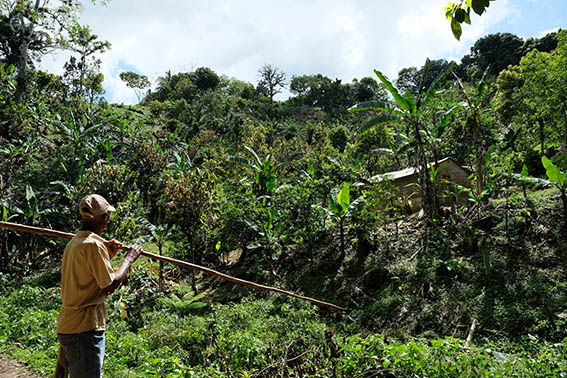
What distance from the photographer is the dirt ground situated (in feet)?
13.0

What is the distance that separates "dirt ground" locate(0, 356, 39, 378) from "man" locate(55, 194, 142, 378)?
2346mm

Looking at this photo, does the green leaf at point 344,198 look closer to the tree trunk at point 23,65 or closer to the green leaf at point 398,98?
the green leaf at point 398,98

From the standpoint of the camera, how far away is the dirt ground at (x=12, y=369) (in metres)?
3.96

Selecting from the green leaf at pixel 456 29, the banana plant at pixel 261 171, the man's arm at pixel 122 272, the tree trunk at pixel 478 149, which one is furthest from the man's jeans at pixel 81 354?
the banana plant at pixel 261 171

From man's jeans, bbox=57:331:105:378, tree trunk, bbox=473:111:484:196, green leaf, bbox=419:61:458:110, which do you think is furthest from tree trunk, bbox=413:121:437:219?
man's jeans, bbox=57:331:105:378

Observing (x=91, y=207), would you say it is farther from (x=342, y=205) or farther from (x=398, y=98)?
(x=398, y=98)

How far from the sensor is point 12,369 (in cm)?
409

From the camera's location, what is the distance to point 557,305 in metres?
5.30

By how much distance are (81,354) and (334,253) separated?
797cm

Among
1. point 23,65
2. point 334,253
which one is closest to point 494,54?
point 334,253

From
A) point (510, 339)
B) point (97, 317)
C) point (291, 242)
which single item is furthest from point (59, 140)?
point (510, 339)

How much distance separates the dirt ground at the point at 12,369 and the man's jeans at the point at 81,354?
243 cm

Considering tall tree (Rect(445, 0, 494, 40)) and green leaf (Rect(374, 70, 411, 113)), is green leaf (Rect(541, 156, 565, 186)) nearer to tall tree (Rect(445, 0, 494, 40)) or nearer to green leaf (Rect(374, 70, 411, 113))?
green leaf (Rect(374, 70, 411, 113))

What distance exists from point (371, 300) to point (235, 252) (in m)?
6.89
